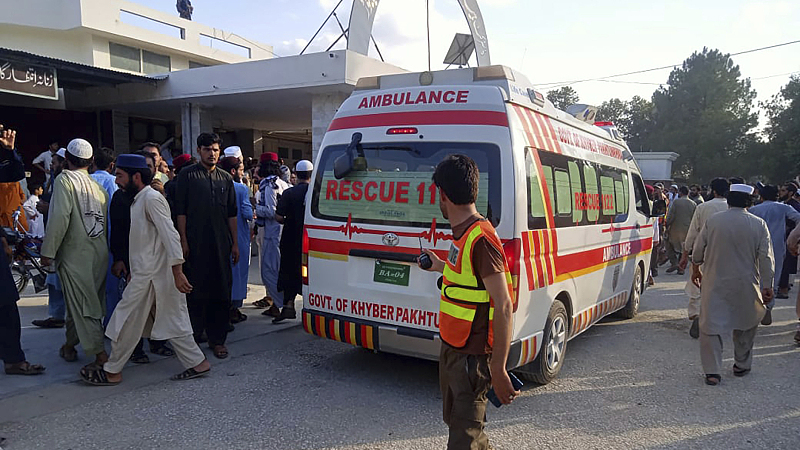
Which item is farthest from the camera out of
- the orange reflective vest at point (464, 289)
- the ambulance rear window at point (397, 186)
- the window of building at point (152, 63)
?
the window of building at point (152, 63)

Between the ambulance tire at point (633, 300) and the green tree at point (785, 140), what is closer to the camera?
the ambulance tire at point (633, 300)

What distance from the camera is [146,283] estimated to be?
4133mm

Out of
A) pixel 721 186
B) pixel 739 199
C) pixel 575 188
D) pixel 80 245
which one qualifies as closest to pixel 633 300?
pixel 721 186

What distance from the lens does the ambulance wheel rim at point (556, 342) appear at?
14.4 feet

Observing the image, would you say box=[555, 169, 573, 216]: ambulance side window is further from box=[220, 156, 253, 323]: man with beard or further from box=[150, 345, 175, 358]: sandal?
box=[150, 345, 175, 358]: sandal

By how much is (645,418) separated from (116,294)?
4.63m

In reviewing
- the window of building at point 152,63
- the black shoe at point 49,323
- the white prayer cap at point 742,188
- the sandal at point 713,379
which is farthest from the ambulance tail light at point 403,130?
the window of building at point 152,63

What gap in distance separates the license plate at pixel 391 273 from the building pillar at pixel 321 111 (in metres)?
9.23

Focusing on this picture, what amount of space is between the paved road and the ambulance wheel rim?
0.72ft

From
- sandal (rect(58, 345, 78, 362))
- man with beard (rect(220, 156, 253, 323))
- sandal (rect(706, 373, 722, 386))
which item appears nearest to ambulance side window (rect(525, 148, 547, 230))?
sandal (rect(706, 373, 722, 386))

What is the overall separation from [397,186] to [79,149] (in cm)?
269

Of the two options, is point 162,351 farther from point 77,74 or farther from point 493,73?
point 77,74

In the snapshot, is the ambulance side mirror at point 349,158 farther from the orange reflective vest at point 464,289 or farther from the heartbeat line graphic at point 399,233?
the orange reflective vest at point 464,289

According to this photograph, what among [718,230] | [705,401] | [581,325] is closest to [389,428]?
[581,325]
